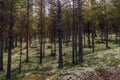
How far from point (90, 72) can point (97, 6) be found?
2757cm

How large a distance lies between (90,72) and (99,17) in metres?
34.7

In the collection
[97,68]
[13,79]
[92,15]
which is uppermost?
[92,15]

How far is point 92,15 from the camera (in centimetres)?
4691

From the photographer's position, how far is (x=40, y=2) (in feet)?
132

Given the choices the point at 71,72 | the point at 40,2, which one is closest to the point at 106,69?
the point at 71,72

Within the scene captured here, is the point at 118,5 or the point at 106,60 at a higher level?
the point at 118,5

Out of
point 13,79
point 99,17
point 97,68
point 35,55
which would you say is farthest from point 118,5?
point 13,79

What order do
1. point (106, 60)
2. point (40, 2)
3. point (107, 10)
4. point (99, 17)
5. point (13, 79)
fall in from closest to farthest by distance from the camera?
1. point (13, 79)
2. point (106, 60)
3. point (40, 2)
4. point (107, 10)
5. point (99, 17)

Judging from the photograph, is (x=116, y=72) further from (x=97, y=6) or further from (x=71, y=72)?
(x=97, y=6)

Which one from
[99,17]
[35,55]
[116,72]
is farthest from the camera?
[99,17]

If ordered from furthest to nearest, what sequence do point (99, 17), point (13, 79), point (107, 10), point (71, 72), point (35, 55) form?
point (99, 17)
point (107, 10)
point (35, 55)
point (13, 79)
point (71, 72)

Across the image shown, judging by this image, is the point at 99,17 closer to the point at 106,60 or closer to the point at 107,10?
the point at 107,10

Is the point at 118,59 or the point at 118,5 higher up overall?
the point at 118,5

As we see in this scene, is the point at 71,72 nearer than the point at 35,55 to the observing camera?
Yes
